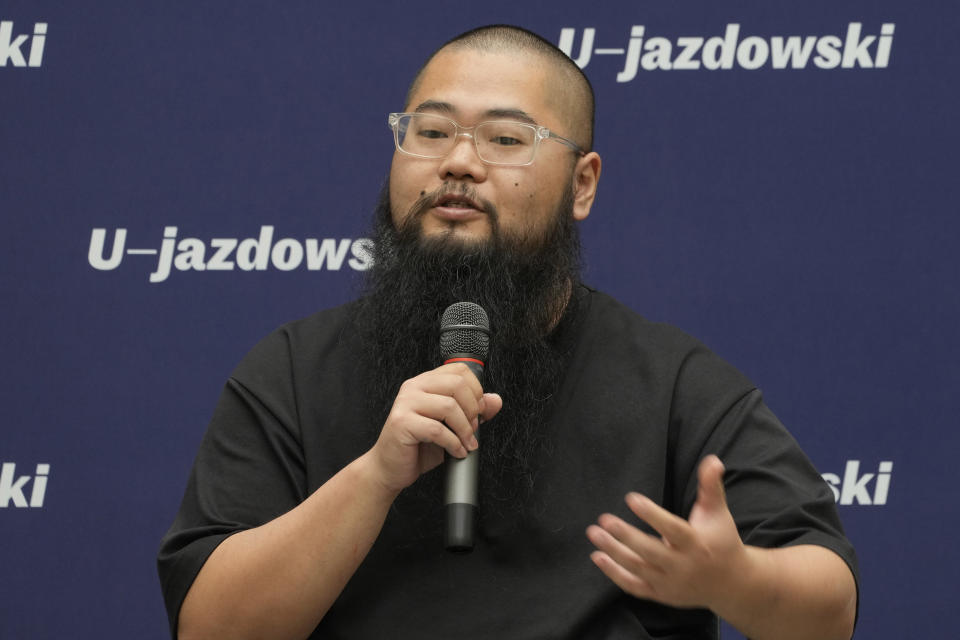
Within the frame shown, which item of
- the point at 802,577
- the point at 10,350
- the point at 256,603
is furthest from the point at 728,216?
the point at 10,350

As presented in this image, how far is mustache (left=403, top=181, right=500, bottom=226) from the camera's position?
1704 mm

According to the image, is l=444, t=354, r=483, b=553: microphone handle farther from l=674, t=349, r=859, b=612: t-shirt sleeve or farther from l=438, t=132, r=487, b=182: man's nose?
l=438, t=132, r=487, b=182: man's nose

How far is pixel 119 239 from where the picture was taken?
8.33 feet

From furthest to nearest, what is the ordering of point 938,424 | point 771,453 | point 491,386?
point 938,424 → point 491,386 → point 771,453

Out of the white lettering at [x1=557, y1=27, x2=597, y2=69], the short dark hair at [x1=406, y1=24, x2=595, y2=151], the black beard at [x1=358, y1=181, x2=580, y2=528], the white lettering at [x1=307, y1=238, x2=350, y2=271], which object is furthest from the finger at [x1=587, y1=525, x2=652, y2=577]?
the white lettering at [x1=557, y1=27, x2=597, y2=69]

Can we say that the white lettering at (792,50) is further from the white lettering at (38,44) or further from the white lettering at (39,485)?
the white lettering at (39,485)

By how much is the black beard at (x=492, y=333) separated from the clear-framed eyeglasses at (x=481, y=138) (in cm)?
11

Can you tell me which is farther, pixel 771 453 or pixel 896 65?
pixel 896 65

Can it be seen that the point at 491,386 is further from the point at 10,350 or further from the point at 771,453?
the point at 10,350

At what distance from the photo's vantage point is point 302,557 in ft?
4.65

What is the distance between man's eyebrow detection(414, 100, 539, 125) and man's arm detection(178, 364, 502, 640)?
622mm

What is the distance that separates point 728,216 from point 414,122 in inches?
40.2

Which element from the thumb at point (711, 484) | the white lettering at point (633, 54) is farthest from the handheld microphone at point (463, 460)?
the white lettering at point (633, 54)

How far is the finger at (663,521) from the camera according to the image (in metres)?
1.11
